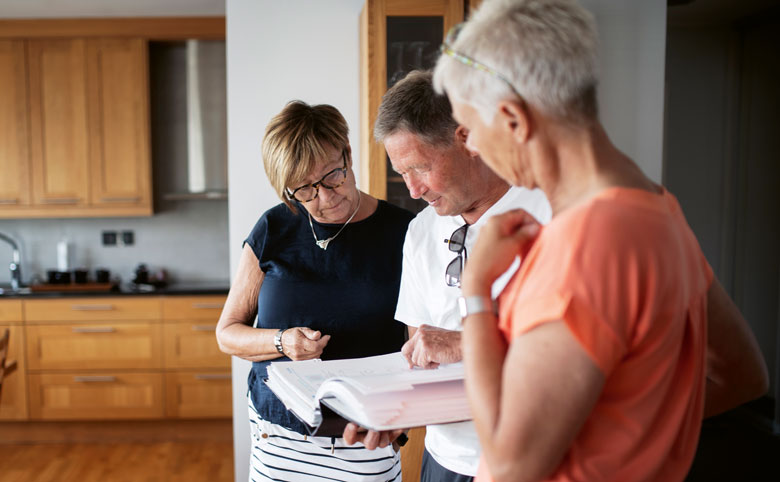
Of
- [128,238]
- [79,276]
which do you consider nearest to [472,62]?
[79,276]

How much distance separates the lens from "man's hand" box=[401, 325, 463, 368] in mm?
1146

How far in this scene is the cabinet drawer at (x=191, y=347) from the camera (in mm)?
4113

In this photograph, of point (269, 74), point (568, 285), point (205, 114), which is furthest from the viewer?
point (205, 114)

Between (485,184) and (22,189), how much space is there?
13.3ft

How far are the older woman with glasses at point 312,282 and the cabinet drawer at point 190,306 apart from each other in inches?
99.5

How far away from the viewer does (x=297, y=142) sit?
1.53 m

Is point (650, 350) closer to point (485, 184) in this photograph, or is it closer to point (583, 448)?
point (583, 448)

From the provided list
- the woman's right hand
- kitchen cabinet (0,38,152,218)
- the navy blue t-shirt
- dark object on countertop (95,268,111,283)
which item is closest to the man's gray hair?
the navy blue t-shirt

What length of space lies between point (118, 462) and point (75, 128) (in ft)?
7.30

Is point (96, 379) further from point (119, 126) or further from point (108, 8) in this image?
point (108, 8)

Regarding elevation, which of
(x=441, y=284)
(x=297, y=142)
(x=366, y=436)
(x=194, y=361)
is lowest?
(x=194, y=361)

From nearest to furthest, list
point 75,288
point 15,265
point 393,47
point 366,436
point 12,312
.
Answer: point 366,436, point 393,47, point 12,312, point 75,288, point 15,265

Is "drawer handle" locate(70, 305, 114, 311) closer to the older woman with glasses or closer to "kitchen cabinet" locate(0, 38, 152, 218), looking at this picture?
"kitchen cabinet" locate(0, 38, 152, 218)

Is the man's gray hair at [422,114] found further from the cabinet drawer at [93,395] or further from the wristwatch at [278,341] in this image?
the cabinet drawer at [93,395]
